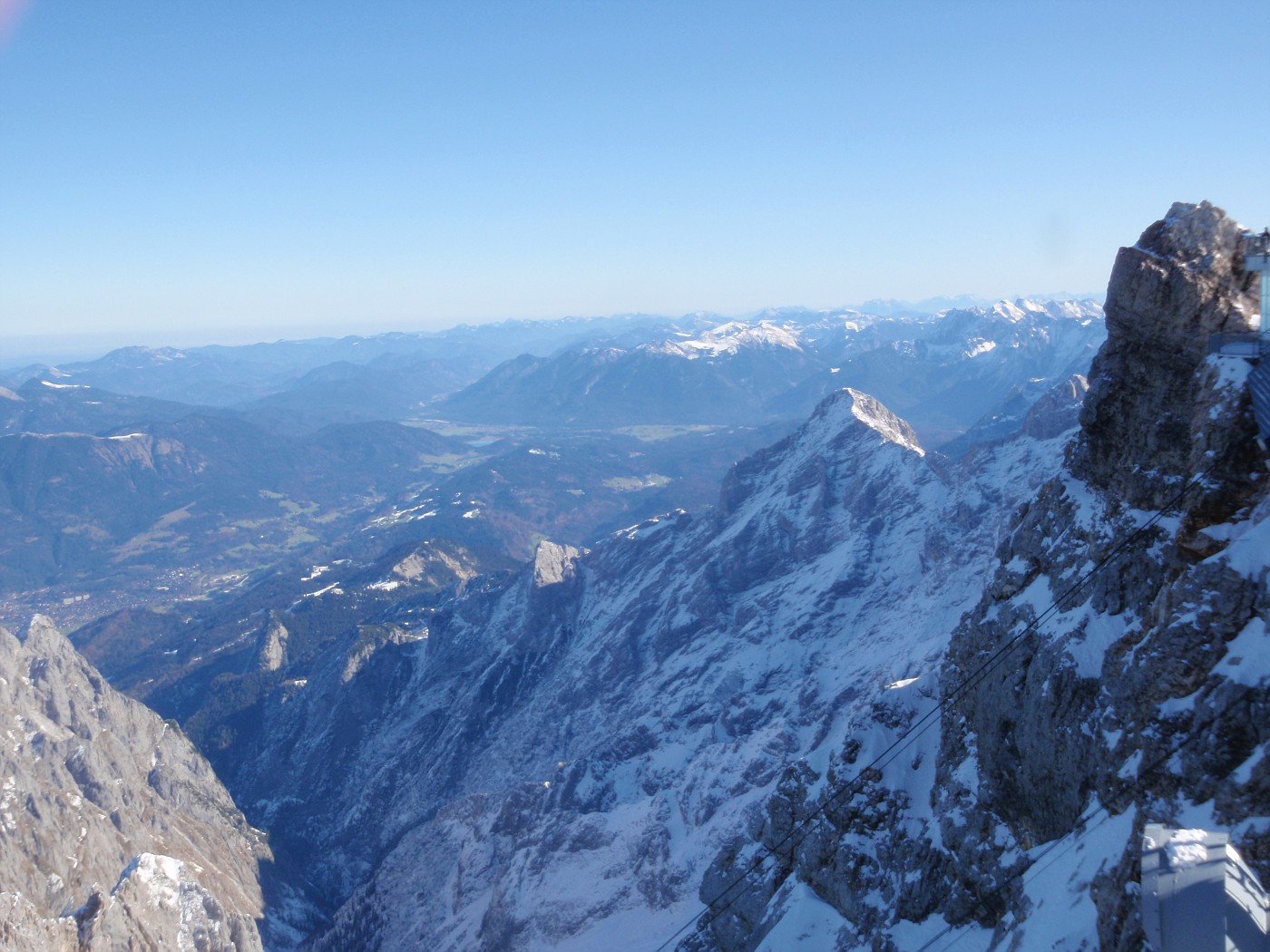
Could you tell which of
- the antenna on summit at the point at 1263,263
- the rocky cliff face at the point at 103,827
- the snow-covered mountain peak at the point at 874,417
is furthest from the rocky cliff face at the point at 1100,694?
the snow-covered mountain peak at the point at 874,417

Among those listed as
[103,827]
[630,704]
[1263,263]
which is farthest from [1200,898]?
[103,827]

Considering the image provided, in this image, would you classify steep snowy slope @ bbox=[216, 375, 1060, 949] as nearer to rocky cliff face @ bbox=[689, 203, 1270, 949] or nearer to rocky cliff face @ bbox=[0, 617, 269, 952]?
rocky cliff face @ bbox=[689, 203, 1270, 949]

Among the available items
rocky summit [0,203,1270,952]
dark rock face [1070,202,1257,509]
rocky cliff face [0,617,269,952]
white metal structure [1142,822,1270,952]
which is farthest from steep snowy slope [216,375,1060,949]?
white metal structure [1142,822,1270,952]

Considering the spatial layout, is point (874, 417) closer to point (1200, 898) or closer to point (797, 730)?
point (797, 730)

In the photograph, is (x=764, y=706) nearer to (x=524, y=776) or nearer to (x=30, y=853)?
(x=524, y=776)

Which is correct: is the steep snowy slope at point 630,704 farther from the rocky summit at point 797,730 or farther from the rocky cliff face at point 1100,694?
the rocky cliff face at point 1100,694

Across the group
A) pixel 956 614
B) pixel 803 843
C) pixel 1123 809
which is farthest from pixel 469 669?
pixel 1123 809
